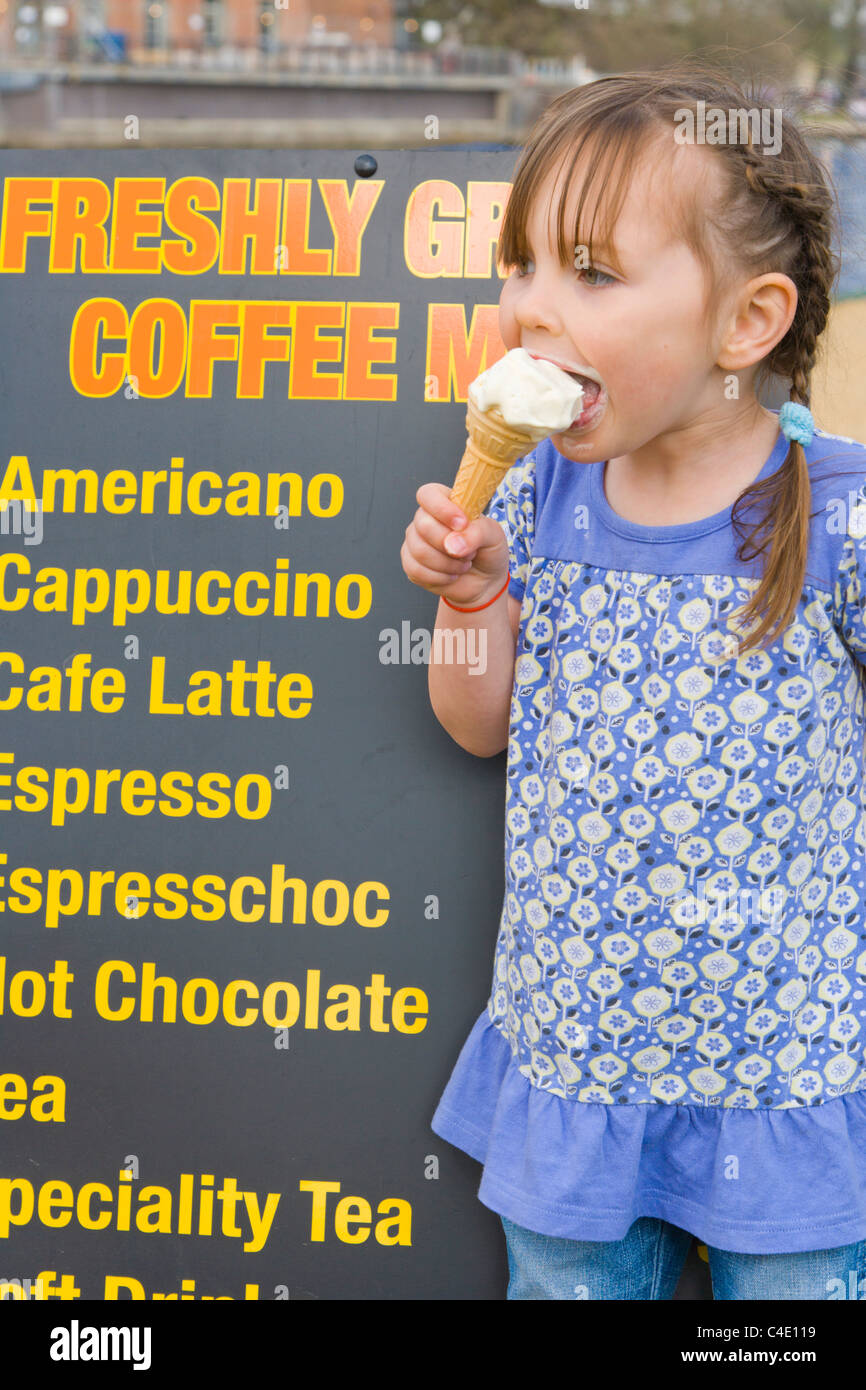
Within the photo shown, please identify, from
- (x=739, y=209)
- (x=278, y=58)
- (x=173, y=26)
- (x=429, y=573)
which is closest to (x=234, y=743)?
(x=429, y=573)

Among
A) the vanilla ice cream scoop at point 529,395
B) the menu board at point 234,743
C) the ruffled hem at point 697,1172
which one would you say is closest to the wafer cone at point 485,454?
the vanilla ice cream scoop at point 529,395

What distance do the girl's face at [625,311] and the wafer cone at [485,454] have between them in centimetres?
7

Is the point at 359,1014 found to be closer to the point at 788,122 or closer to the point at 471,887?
the point at 471,887

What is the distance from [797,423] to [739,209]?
0.24 m

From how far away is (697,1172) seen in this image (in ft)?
4.83

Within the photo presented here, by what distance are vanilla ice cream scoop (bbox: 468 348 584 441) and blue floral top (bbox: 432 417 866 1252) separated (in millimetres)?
234

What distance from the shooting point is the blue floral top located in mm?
1397

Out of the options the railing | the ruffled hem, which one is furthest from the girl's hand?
the railing

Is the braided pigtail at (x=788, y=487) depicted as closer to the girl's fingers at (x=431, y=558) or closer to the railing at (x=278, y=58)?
the girl's fingers at (x=431, y=558)

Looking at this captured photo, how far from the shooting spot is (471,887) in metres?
1.80

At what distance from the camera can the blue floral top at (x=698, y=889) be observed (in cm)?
140

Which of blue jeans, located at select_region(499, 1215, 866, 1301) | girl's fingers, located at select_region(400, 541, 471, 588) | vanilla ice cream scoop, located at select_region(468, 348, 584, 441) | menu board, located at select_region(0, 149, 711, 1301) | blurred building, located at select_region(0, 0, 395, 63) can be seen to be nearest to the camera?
vanilla ice cream scoop, located at select_region(468, 348, 584, 441)

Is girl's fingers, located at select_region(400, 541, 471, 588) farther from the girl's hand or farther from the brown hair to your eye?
the brown hair
